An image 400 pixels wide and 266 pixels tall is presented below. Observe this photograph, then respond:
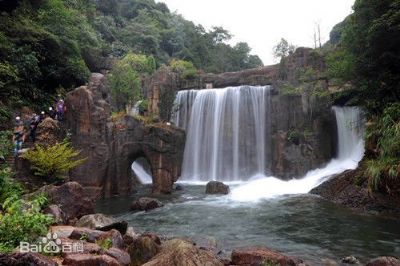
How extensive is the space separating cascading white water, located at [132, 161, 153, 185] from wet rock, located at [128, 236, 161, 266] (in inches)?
722

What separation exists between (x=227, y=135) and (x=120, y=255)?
865 inches

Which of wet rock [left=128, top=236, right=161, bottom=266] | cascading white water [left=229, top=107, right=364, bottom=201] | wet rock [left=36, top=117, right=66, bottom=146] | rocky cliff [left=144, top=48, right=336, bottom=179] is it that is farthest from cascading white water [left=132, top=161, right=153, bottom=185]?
wet rock [left=128, top=236, right=161, bottom=266]

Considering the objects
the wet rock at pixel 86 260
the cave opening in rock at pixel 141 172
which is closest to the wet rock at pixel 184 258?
the wet rock at pixel 86 260

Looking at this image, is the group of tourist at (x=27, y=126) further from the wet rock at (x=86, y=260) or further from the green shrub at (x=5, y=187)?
the wet rock at (x=86, y=260)

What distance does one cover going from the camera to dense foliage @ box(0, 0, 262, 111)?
66.0ft

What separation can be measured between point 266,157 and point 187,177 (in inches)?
238

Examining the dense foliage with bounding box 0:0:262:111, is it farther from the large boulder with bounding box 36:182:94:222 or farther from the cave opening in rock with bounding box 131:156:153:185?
the cave opening in rock with bounding box 131:156:153:185

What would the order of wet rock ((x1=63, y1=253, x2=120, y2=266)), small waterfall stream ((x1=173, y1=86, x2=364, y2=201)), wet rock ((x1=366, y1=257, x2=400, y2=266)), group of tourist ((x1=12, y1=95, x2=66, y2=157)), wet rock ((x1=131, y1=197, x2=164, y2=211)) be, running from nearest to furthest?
wet rock ((x1=63, y1=253, x2=120, y2=266)) → wet rock ((x1=366, y1=257, x2=400, y2=266)) → group of tourist ((x1=12, y1=95, x2=66, y2=157)) → wet rock ((x1=131, y1=197, x2=164, y2=211)) → small waterfall stream ((x1=173, y1=86, x2=364, y2=201))

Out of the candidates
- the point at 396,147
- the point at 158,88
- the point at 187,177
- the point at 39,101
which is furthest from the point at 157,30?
the point at 396,147

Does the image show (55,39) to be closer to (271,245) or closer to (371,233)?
(271,245)

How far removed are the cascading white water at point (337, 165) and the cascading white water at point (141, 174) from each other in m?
7.74

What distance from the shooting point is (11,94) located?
18328mm

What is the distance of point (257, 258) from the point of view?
788 centimetres

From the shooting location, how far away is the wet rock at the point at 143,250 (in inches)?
316
